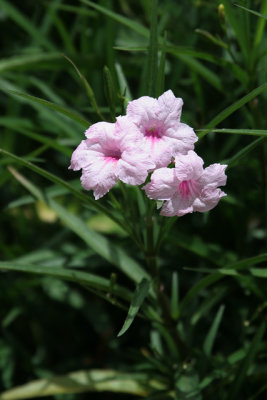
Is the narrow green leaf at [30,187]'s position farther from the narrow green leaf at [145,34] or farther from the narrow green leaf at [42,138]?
the narrow green leaf at [145,34]

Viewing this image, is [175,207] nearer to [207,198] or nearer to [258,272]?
[207,198]

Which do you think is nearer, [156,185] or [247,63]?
[156,185]

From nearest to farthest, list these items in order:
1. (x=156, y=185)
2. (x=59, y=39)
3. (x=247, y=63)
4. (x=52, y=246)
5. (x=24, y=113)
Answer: (x=156, y=185) → (x=247, y=63) → (x=52, y=246) → (x=24, y=113) → (x=59, y=39)

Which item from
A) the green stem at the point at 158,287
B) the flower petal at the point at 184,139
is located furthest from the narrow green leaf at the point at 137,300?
the flower petal at the point at 184,139

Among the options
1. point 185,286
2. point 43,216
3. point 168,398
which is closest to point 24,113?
point 43,216

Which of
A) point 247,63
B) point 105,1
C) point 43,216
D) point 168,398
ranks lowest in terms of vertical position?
point 168,398

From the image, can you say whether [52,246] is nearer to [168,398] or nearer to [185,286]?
[185,286]
